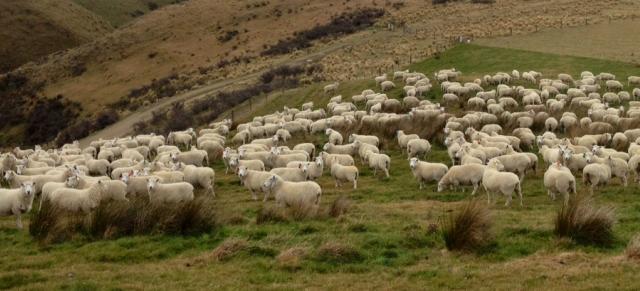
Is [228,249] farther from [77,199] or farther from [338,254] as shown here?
[77,199]

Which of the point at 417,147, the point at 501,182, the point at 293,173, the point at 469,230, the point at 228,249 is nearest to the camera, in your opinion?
the point at 469,230

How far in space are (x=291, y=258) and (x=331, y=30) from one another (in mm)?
72842

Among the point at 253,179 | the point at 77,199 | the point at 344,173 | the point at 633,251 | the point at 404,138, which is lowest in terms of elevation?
the point at 404,138

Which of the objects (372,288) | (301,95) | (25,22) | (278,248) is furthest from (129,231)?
(25,22)

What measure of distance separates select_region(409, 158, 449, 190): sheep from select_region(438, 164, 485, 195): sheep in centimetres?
68

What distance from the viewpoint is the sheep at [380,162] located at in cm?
2252

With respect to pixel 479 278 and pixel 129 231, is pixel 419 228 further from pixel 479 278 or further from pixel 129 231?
pixel 129 231

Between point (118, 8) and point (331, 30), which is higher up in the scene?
point (118, 8)

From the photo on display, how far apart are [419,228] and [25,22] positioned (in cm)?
12003

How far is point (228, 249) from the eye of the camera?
42.0ft

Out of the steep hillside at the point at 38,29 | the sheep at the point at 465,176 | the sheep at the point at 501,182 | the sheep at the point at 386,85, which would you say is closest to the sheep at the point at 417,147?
the sheep at the point at 465,176

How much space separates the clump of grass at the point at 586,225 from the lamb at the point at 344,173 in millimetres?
8624

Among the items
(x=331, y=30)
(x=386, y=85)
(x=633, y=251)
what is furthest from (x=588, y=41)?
(x=633, y=251)

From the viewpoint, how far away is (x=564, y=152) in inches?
767
